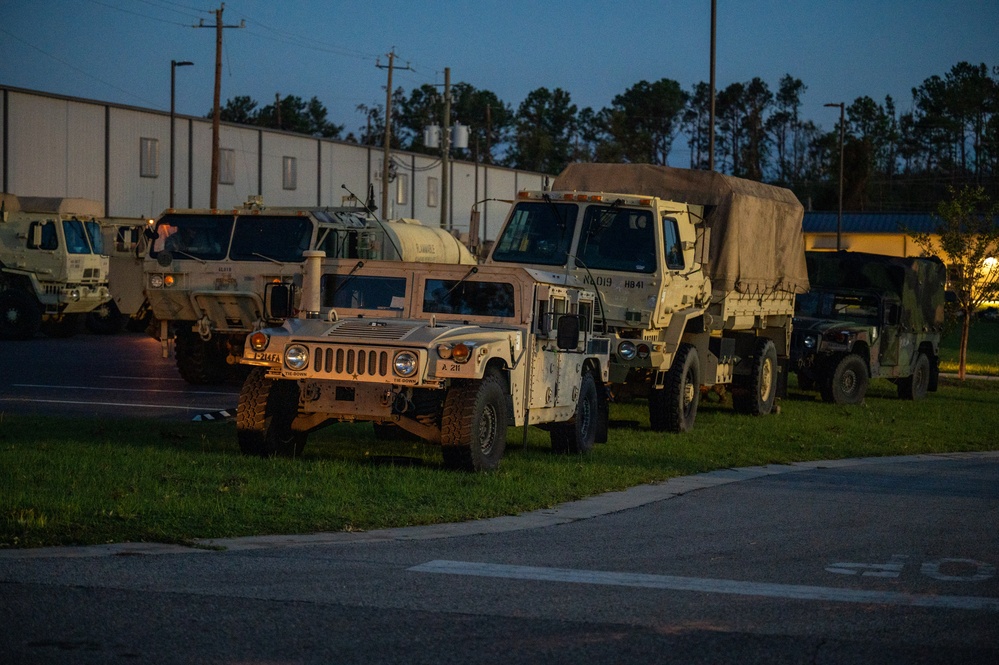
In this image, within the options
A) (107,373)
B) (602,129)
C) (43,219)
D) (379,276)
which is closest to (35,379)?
(107,373)

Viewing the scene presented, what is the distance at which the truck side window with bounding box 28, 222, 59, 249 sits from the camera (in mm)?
33875

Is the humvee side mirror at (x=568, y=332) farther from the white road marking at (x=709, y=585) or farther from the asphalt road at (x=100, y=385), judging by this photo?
the asphalt road at (x=100, y=385)

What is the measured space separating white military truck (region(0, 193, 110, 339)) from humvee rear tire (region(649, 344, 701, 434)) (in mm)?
20783

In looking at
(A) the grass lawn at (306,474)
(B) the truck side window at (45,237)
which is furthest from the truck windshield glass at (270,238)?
(B) the truck side window at (45,237)

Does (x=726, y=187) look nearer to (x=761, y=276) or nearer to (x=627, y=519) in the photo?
(x=761, y=276)

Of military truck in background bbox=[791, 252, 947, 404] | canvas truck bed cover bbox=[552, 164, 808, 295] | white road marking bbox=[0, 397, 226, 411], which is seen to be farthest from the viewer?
military truck in background bbox=[791, 252, 947, 404]

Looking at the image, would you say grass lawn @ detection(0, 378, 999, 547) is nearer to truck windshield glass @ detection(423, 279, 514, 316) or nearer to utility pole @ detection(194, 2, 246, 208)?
truck windshield glass @ detection(423, 279, 514, 316)

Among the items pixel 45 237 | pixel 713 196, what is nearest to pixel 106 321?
pixel 45 237

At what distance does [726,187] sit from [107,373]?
36.7 feet

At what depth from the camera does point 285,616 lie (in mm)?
6965

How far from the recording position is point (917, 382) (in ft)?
86.0

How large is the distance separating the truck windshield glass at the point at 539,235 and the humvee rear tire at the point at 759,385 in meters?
5.03

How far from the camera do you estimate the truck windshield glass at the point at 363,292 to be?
44.0 ft

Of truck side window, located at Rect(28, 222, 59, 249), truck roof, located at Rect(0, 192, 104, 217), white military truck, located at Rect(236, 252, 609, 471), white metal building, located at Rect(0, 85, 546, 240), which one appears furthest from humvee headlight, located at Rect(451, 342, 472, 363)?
white metal building, located at Rect(0, 85, 546, 240)
